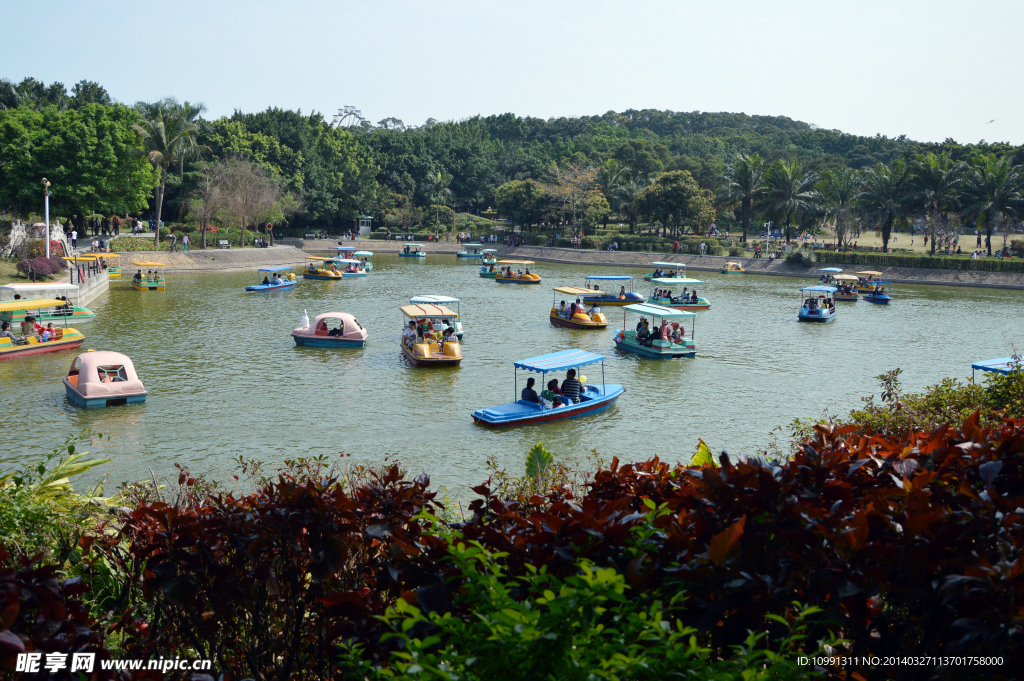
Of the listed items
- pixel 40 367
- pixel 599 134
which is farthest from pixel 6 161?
pixel 599 134

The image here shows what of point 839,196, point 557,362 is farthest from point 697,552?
point 839,196

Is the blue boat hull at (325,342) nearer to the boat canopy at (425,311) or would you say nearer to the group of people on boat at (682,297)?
the boat canopy at (425,311)

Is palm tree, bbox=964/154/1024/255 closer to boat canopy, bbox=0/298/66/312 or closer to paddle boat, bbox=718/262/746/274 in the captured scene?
paddle boat, bbox=718/262/746/274

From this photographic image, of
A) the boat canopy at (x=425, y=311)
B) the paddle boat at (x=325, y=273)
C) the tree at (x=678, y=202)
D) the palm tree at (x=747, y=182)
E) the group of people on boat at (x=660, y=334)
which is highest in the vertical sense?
the palm tree at (x=747, y=182)

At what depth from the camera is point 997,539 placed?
3.39m

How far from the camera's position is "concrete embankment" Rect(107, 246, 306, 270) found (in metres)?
52.4

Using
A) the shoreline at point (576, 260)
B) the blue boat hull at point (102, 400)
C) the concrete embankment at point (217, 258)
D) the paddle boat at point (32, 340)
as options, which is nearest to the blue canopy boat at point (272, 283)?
the concrete embankment at point (217, 258)

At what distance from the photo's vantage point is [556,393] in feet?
57.3

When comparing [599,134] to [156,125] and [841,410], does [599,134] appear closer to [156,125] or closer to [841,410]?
[156,125]

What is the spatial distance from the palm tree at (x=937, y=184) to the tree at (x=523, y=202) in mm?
35348

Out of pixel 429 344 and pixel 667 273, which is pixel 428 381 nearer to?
pixel 429 344

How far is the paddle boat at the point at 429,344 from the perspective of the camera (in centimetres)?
2277

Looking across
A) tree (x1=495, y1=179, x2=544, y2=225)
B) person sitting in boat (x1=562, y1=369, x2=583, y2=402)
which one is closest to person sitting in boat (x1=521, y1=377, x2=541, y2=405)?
person sitting in boat (x1=562, y1=369, x2=583, y2=402)

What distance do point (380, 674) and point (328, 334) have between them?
23920 millimetres
